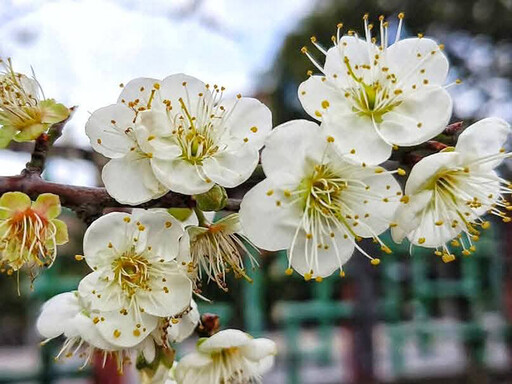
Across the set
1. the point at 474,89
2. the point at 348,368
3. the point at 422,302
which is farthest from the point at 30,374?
the point at 474,89

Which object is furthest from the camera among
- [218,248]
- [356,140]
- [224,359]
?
[224,359]

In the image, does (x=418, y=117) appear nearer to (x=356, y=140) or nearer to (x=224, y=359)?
(x=356, y=140)

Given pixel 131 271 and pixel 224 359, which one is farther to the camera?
pixel 224 359

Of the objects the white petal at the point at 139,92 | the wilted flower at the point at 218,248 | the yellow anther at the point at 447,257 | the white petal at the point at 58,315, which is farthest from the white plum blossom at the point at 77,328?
the yellow anther at the point at 447,257

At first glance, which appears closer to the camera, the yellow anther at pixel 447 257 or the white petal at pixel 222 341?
the yellow anther at pixel 447 257

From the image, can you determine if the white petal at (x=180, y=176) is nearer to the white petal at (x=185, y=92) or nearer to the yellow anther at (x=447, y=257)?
the white petal at (x=185, y=92)

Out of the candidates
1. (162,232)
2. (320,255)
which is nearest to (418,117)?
(320,255)

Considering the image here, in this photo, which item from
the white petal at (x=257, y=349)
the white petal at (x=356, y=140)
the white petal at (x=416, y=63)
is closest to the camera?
the white petal at (x=356, y=140)

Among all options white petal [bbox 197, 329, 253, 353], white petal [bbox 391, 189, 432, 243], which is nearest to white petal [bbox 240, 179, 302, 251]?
white petal [bbox 391, 189, 432, 243]
